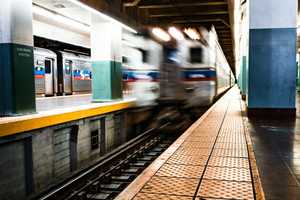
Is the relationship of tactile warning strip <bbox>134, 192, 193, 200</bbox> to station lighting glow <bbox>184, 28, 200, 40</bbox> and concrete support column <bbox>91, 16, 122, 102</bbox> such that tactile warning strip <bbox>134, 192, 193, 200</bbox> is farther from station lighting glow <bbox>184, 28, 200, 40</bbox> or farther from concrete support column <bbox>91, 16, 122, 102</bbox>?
concrete support column <bbox>91, 16, 122, 102</bbox>

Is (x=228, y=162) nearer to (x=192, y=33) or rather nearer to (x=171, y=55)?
(x=171, y=55)

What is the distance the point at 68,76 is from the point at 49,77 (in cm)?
141

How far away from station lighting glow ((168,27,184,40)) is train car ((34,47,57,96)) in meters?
5.48

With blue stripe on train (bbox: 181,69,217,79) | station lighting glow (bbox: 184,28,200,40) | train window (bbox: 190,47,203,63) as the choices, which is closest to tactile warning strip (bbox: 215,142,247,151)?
blue stripe on train (bbox: 181,69,217,79)

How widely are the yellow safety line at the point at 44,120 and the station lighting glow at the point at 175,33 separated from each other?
3.00 m

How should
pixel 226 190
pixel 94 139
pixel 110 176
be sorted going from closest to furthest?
pixel 226 190 → pixel 110 176 → pixel 94 139

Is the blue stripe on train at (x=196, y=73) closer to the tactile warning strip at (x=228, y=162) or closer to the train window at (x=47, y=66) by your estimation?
the tactile warning strip at (x=228, y=162)

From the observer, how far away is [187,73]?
10086 millimetres

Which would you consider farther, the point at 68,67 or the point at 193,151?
the point at 68,67

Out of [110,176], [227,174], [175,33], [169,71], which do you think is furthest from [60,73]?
[227,174]

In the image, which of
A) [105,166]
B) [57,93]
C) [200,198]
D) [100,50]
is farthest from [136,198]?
[57,93]

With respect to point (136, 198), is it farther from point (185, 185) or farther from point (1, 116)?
point (1, 116)

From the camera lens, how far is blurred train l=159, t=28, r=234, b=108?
934 centimetres

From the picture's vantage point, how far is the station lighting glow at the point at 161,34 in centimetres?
957
